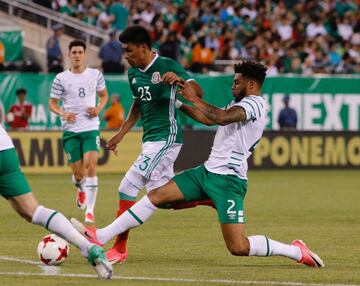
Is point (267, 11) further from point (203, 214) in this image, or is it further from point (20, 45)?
point (203, 214)

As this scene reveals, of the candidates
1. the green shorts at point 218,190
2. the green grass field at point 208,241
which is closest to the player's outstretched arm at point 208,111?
the green shorts at point 218,190

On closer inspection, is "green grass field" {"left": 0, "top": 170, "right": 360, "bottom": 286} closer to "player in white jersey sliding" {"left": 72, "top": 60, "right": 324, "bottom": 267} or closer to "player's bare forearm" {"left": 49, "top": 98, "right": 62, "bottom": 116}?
"player in white jersey sliding" {"left": 72, "top": 60, "right": 324, "bottom": 267}

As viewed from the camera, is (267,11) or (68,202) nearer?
(68,202)

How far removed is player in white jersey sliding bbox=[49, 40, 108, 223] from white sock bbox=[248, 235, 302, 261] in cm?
558

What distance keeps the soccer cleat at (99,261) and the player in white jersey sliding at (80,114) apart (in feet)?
20.7

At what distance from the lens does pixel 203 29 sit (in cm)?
3058

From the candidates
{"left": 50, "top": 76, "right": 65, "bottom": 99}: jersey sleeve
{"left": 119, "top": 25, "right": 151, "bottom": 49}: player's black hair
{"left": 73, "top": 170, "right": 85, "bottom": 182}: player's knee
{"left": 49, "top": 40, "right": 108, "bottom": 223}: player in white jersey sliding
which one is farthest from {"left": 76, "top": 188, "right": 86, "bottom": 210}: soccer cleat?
{"left": 119, "top": 25, "right": 151, "bottom": 49}: player's black hair

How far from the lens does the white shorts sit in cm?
1102

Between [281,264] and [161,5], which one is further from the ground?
[161,5]

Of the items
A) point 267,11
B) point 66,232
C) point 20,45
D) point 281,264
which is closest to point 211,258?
point 281,264

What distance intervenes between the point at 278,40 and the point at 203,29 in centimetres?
248

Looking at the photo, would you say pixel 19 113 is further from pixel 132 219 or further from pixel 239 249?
pixel 239 249

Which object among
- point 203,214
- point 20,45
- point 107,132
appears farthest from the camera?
point 20,45

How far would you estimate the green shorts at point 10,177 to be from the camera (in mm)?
8773
